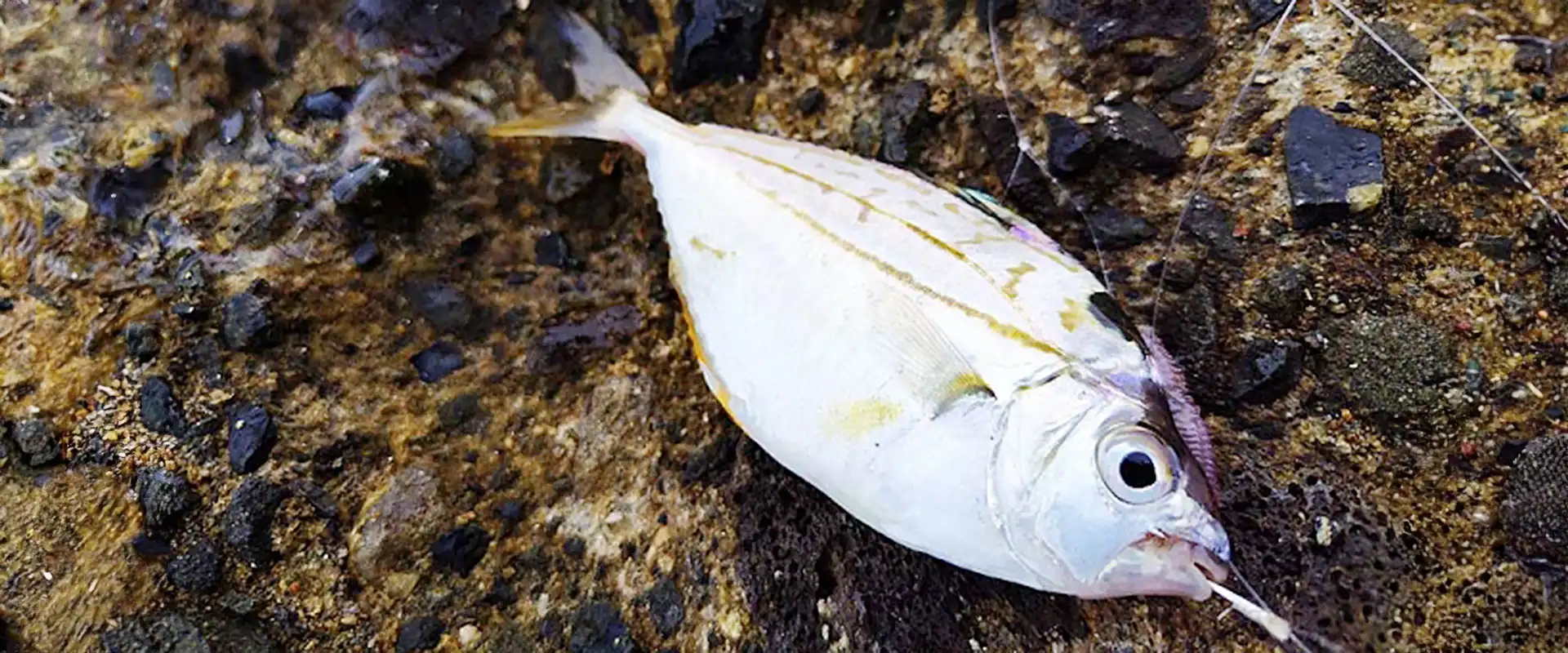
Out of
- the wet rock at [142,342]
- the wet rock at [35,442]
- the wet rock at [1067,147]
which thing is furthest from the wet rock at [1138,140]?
the wet rock at [35,442]

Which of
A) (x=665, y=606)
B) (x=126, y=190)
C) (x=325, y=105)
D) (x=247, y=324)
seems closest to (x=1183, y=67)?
(x=665, y=606)

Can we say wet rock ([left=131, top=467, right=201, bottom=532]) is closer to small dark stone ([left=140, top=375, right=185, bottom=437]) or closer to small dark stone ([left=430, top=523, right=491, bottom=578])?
small dark stone ([left=140, top=375, right=185, bottom=437])

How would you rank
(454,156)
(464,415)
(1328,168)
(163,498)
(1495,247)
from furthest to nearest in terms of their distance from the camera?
(454,156)
(464,415)
(163,498)
(1328,168)
(1495,247)

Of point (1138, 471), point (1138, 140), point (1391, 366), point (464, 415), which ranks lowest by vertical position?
point (464, 415)

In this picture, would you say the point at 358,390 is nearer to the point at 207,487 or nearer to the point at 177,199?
the point at 207,487

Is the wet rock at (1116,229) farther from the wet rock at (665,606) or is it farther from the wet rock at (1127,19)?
the wet rock at (665,606)

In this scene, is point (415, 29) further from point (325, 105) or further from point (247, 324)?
point (247, 324)

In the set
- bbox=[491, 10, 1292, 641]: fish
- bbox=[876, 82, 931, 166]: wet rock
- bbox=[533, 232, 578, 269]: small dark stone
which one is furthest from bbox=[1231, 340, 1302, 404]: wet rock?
bbox=[533, 232, 578, 269]: small dark stone
